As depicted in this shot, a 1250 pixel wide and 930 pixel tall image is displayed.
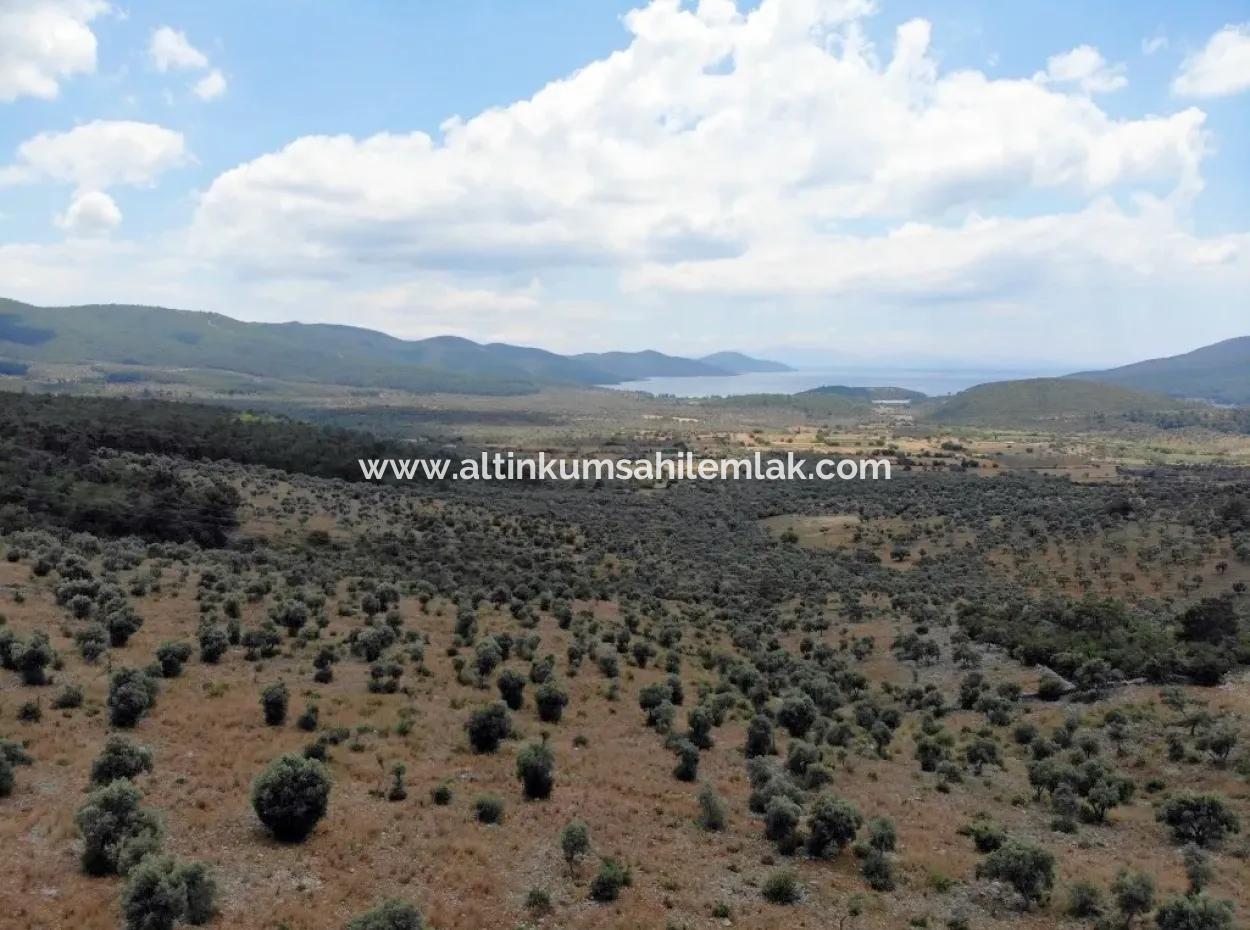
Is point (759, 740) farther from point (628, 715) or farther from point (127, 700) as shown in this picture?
point (127, 700)

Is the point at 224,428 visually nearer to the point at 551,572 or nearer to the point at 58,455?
the point at 58,455

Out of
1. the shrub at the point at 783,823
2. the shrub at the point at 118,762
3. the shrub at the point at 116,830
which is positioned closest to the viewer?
the shrub at the point at 116,830

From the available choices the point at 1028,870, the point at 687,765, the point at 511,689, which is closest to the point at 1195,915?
the point at 1028,870

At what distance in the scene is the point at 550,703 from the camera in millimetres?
26391

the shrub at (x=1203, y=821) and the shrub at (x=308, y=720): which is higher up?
the shrub at (x=308, y=720)

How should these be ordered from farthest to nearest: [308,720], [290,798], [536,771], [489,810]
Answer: [308,720]
[536,771]
[489,810]
[290,798]

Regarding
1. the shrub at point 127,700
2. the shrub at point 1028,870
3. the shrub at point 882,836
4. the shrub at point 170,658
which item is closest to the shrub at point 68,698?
the shrub at point 127,700

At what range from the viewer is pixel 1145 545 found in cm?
6197

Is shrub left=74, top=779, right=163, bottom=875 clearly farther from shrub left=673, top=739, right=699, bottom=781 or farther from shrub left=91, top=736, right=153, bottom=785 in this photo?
shrub left=673, top=739, right=699, bottom=781

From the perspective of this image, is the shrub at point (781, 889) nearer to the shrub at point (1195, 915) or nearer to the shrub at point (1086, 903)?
the shrub at point (1086, 903)

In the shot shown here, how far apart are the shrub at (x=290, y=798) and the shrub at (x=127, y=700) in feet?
21.4

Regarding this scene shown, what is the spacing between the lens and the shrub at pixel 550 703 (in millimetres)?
26281

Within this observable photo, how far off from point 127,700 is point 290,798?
767 cm

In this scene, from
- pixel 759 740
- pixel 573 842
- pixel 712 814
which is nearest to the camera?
pixel 573 842
